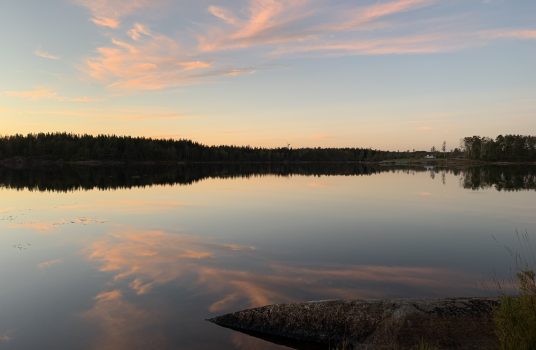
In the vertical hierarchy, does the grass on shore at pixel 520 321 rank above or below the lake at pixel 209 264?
above

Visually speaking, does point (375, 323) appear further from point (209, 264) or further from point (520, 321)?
point (209, 264)

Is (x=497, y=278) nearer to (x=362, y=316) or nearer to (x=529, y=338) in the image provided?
(x=362, y=316)

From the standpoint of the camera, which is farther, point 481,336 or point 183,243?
point 183,243

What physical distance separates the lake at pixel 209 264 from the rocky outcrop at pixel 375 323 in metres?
0.95

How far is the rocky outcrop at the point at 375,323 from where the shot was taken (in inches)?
439

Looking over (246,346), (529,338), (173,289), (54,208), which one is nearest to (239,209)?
(54,208)

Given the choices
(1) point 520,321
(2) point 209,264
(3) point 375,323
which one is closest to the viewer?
(1) point 520,321

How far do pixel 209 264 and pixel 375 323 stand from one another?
11.2 metres

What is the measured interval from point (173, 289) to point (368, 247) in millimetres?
12904

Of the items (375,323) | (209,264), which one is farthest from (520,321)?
(209,264)

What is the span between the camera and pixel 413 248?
24.6m

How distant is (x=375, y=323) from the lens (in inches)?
475

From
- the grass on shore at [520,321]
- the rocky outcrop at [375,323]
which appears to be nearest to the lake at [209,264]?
the rocky outcrop at [375,323]

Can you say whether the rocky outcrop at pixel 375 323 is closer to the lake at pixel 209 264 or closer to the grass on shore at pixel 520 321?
the lake at pixel 209 264
